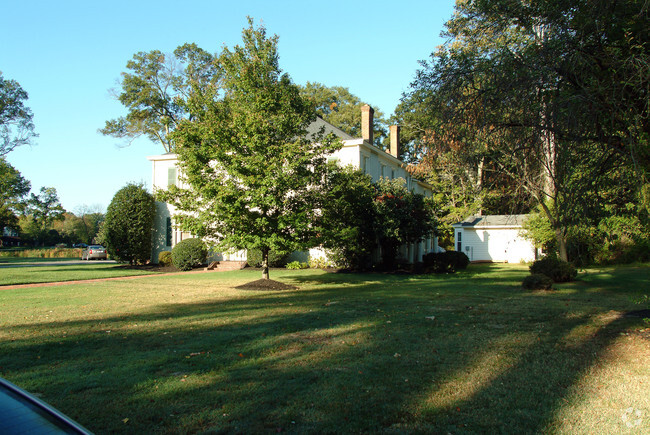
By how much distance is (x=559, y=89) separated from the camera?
24.3 feet

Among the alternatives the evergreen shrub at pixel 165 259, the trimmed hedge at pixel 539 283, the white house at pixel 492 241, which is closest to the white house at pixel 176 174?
the evergreen shrub at pixel 165 259

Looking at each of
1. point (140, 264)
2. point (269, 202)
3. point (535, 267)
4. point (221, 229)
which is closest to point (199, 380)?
point (269, 202)

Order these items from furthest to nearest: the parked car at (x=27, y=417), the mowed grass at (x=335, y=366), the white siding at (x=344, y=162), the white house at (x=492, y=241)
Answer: the white house at (x=492, y=241), the white siding at (x=344, y=162), the mowed grass at (x=335, y=366), the parked car at (x=27, y=417)

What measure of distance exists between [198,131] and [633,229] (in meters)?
20.2

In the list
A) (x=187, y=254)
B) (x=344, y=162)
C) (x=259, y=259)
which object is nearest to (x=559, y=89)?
(x=344, y=162)

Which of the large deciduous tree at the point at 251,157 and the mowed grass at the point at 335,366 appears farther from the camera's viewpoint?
the large deciduous tree at the point at 251,157

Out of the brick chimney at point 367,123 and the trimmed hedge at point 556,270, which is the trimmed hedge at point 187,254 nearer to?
the brick chimney at point 367,123

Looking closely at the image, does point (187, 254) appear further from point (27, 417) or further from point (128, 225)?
point (27, 417)

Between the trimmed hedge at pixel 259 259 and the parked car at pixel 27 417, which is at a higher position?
the parked car at pixel 27 417

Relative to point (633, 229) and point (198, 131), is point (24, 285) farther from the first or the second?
point (633, 229)

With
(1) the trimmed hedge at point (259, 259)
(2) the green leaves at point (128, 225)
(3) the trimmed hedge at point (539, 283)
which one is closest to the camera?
(3) the trimmed hedge at point (539, 283)

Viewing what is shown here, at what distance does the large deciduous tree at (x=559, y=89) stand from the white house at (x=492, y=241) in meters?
26.6

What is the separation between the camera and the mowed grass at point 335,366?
403 cm

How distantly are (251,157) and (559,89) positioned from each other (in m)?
8.57
